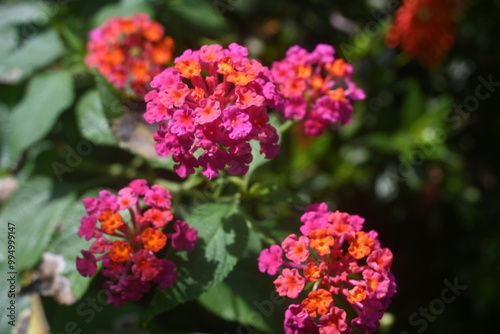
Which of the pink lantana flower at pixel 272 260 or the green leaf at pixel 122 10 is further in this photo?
the green leaf at pixel 122 10

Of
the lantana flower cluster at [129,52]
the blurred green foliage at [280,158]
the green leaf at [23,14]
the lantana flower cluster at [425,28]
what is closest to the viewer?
the blurred green foliage at [280,158]

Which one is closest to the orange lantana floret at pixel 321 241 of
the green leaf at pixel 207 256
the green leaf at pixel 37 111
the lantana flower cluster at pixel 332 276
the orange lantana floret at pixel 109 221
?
the lantana flower cluster at pixel 332 276

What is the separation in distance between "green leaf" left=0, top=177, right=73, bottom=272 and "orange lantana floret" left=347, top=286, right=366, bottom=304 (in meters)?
0.99

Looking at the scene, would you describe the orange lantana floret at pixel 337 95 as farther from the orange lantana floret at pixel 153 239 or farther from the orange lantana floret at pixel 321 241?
the orange lantana floret at pixel 153 239

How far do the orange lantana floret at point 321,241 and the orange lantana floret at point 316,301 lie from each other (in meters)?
0.09

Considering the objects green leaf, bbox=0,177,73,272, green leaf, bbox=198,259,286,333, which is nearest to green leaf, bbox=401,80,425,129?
green leaf, bbox=198,259,286,333

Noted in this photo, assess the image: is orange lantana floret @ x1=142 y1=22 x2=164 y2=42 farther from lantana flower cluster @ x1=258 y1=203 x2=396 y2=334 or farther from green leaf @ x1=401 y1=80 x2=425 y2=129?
green leaf @ x1=401 y1=80 x2=425 y2=129

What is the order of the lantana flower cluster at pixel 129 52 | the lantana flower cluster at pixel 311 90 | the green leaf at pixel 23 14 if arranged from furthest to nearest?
the green leaf at pixel 23 14
the lantana flower cluster at pixel 129 52
the lantana flower cluster at pixel 311 90

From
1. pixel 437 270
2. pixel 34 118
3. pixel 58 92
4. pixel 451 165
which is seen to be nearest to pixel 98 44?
pixel 58 92

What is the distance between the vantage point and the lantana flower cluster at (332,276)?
3.58 ft

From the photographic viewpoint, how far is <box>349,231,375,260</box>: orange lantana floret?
44.2 inches

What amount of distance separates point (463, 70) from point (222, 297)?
71.7 inches

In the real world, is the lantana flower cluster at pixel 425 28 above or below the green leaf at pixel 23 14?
above

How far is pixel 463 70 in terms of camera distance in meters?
2.54
